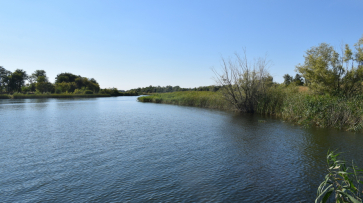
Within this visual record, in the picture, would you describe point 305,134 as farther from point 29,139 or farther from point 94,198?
point 29,139

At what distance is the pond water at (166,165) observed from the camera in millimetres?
5922

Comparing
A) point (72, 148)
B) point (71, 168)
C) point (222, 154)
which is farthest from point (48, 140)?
point (222, 154)

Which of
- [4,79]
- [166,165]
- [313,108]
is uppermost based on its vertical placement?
[4,79]

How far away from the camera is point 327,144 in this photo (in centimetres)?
1071

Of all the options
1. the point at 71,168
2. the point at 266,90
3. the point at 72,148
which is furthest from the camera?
the point at 266,90

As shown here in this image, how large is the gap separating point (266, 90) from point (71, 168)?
20700mm

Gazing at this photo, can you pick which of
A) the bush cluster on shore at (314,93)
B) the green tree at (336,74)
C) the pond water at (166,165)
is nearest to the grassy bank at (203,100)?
the bush cluster on shore at (314,93)

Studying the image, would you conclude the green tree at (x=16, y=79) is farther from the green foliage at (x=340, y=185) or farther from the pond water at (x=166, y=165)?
the green foliage at (x=340, y=185)

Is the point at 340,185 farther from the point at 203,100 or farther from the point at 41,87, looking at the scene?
the point at 41,87

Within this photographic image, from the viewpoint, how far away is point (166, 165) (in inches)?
316

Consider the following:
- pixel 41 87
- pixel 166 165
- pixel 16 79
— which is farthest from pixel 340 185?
pixel 16 79

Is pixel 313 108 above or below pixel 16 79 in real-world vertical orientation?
below

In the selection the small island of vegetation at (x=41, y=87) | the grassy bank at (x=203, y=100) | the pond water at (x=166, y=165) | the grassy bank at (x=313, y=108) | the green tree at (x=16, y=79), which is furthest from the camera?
the green tree at (x=16, y=79)

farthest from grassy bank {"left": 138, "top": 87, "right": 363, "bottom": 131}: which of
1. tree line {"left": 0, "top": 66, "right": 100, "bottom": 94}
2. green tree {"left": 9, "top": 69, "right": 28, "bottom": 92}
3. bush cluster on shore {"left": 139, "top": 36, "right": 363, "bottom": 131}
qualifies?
green tree {"left": 9, "top": 69, "right": 28, "bottom": 92}
